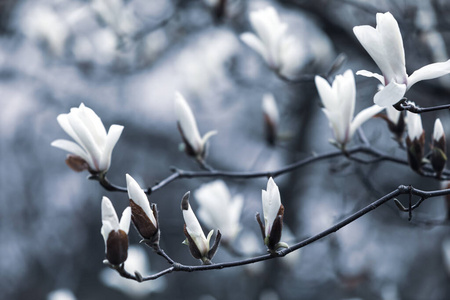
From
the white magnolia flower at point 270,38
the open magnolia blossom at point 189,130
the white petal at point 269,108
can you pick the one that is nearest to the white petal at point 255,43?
the white magnolia flower at point 270,38

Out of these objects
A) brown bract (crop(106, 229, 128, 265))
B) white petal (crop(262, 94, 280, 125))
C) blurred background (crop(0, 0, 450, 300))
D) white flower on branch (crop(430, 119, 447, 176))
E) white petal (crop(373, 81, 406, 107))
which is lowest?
blurred background (crop(0, 0, 450, 300))

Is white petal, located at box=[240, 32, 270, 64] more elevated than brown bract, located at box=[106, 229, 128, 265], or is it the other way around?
white petal, located at box=[240, 32, 270, 64]

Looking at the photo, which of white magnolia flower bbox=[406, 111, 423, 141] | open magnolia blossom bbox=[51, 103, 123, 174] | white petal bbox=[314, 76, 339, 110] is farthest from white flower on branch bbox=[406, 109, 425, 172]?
open magnolia blossom bbox=[51, 103, 123, 174]

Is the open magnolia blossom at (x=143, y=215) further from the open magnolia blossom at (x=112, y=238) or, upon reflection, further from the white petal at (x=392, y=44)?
the white petal at (x=392, y=44)

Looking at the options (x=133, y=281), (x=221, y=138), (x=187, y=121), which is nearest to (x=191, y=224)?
(x=187, y=121)

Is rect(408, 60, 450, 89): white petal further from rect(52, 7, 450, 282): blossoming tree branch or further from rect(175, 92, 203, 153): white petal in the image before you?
rect(175, 92, 203, 153): white petal

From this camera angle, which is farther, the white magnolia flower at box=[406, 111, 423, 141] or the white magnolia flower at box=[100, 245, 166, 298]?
the white magnolia flower at box=[100, 245, 166, 298]

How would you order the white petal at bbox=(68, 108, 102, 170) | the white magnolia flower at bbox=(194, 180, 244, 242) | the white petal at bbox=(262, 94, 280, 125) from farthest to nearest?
the white petal at bbox=(262, 94, 280, 125), the white magnolia flower at bbox=(194, 180, 244, 242), the white petal at bbox=(68, 108, 102, 170)
